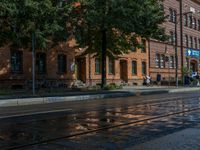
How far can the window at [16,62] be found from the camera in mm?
35656

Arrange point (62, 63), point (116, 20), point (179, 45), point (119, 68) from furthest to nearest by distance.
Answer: point (179, 45), point (119, 68), point (62, 63), point (116, 20)

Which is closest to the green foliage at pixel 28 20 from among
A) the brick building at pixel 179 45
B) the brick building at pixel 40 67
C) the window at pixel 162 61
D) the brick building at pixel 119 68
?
the brick building at pixel 40 67

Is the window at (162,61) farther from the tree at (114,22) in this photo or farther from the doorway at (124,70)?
the tree at (114,22)

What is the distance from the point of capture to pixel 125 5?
109ft

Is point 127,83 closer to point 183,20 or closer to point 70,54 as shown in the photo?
point 70,54

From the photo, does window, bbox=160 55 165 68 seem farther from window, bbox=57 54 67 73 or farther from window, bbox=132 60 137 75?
window, bbox=57 54 67 73

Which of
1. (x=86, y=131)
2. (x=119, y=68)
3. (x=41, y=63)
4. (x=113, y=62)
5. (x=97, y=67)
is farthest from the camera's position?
(x=119, y=68)

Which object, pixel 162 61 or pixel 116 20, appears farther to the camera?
pixel 162 61

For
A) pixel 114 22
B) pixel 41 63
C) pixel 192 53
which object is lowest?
pixel 41 63

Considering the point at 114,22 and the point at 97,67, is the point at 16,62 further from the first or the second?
the point at 97,67

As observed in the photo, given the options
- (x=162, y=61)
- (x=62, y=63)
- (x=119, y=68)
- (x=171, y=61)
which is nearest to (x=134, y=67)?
(x=119, y=68)

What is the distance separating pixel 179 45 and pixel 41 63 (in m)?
32.7

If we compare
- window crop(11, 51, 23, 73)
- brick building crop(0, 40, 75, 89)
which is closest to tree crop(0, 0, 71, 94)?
→ brick building crop(0, 40, 75, 89)

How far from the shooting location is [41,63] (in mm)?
38469
